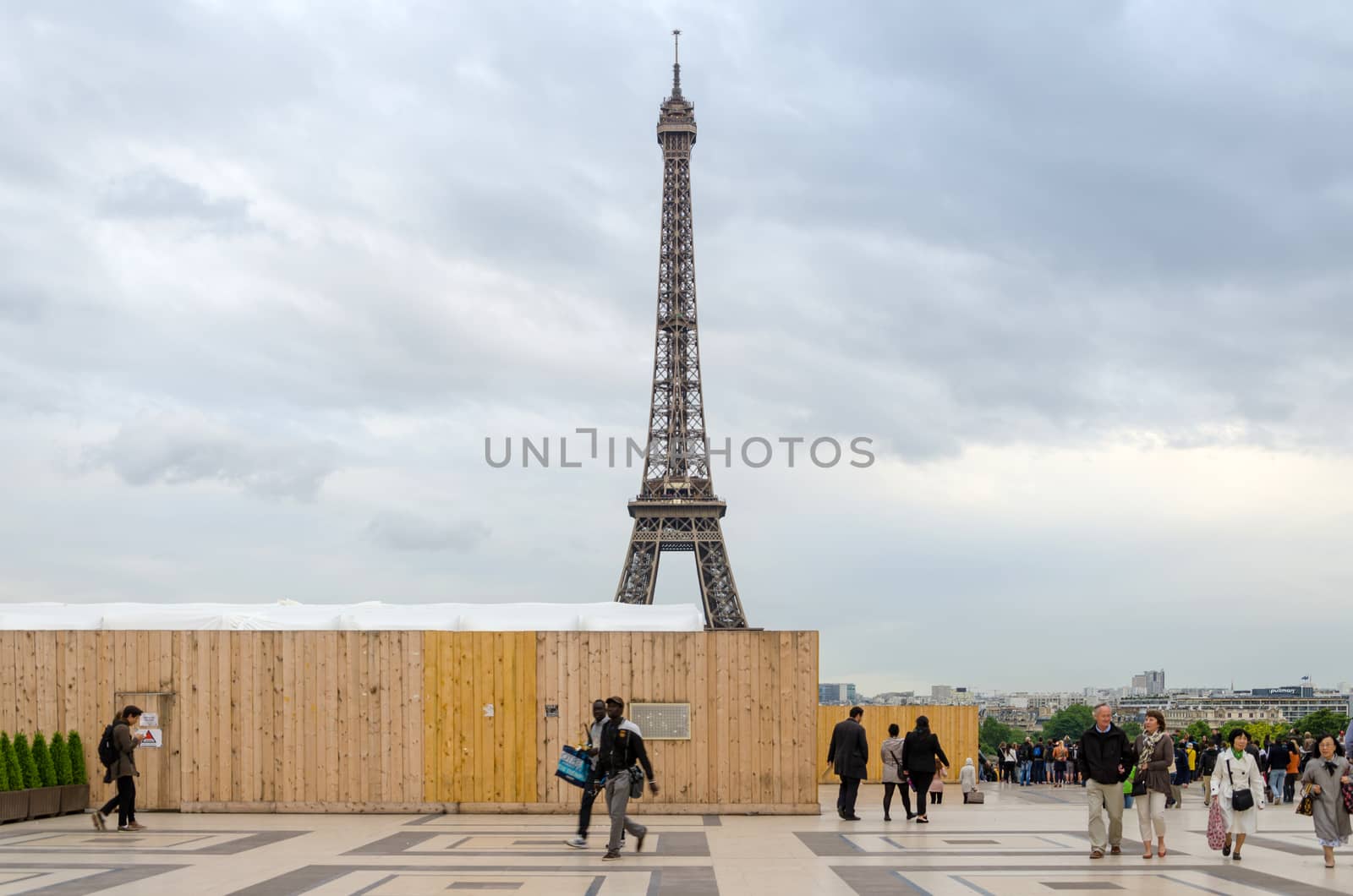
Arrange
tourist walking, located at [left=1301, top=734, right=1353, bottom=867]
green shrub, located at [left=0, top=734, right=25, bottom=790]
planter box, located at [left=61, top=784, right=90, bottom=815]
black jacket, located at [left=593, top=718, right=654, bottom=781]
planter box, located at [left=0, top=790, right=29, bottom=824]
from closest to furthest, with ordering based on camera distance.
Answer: tourist walking, located at [left=1301, top=734, right=1353, bottom=867]
black jacket, located at [left=593, top=718, right=654, bottom=781]
planter box, located at [left=0, top=790, right=29, bottom=824]
green shrub, located at [left=0, top=734, right=25, bottom=790]
planter box, located at [left=61, top=784, right=90, bottom=815]

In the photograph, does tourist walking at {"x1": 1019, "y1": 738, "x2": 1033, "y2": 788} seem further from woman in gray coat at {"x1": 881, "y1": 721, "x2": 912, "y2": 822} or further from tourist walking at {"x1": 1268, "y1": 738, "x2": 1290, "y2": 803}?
woman in gray coat at {"x1": 881, "y1": 721, "x2": 912, "y2": 822}

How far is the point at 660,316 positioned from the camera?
63531 mm

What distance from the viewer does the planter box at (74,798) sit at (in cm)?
1666

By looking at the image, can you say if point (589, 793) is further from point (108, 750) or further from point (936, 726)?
point (936, 726)

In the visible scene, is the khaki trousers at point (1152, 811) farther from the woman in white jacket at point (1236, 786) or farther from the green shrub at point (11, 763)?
the green shrub at point (11, 763)

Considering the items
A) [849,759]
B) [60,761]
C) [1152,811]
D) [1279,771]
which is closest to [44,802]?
[60,761]

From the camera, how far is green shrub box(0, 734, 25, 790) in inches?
613

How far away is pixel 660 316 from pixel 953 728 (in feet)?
122

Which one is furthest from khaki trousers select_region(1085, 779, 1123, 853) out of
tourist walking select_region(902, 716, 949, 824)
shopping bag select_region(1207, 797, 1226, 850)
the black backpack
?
the black backpack

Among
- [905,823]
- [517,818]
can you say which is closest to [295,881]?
[517,818]

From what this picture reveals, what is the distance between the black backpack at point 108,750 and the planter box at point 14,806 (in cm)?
150

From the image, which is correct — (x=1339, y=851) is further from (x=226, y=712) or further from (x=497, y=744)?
(x=226, y=712)

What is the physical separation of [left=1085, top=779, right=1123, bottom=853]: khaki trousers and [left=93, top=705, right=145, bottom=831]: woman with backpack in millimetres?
10187

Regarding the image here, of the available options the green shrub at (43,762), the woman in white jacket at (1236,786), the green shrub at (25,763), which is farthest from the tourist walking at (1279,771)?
the green shrub at (25,763)
